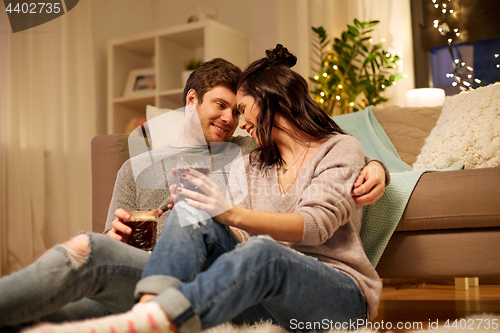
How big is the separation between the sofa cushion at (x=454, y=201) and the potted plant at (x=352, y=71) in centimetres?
152

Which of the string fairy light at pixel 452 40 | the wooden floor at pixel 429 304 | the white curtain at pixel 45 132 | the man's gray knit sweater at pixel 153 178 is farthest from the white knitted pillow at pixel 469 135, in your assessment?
the white curtain at pixel 45 132

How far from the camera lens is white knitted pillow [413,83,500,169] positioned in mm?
1362

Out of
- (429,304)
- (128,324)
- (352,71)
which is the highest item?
(352,71)

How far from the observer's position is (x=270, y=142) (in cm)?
117

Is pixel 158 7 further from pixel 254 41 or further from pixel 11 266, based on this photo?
pixel 11 266

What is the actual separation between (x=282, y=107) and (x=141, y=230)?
18.7 inches

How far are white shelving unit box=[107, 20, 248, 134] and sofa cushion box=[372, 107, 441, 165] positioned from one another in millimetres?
1397

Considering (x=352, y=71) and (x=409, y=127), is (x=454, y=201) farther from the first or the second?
(x=352, y=71)

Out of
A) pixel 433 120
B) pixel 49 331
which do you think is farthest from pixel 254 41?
pixel 49 331

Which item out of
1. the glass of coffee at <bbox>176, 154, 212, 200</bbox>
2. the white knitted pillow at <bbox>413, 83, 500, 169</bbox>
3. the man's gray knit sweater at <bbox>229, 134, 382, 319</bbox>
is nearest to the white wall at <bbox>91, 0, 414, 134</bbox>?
the white knitted pillow at <bbox>413, 83, 500, 169</bbox>

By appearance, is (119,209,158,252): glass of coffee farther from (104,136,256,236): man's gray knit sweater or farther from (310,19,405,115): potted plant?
(310,19,405,115): potted plant

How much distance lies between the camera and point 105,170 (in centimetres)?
165

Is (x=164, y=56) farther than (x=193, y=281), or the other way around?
(x=164, y=56)

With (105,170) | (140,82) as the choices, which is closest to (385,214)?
(105,170)
